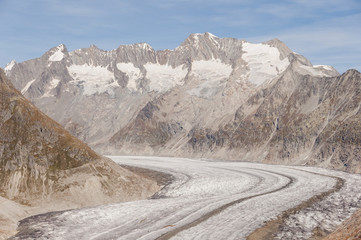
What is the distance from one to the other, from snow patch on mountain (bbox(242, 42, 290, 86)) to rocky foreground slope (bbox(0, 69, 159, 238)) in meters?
110

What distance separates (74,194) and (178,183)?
55.4ft

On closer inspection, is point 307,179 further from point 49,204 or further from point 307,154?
point 307,154

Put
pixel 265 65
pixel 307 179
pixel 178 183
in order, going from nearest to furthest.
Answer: pixel 307 179 < pixel 178 183 < pixel 265 65

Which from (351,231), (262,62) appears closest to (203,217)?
(351,231)

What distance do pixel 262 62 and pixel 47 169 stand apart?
128928 millimetres

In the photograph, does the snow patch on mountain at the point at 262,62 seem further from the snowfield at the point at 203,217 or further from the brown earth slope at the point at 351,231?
the brown earth slope at the point at 351,231

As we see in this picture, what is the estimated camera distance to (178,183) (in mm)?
53156

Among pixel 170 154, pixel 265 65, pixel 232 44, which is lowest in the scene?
pixel 170 154

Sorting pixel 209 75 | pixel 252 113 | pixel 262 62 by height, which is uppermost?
pixel 262 62

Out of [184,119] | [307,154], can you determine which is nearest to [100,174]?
[307,154]

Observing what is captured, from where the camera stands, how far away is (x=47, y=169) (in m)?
41.8

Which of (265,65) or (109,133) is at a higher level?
(265,65)

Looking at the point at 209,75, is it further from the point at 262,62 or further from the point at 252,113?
the point at 252,113

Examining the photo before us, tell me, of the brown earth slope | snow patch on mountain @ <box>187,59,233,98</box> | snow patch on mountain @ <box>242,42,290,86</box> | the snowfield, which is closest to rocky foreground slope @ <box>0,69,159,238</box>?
the snowfield
